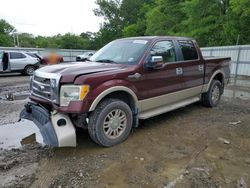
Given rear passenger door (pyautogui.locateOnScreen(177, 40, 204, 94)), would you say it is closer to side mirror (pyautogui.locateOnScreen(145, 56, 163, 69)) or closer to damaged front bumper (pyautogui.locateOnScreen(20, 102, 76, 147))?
side mirror (pyautogui.locateOnScreen(145, 56, 163, 69))

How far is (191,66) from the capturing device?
5449mm

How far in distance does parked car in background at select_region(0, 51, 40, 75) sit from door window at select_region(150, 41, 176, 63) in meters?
11.6

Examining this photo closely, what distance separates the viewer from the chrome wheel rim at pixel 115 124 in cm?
392

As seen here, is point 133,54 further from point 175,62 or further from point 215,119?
point 215,119

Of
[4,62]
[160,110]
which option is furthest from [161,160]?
[4,62]

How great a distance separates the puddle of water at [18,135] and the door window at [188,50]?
11.7ft

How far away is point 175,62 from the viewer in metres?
5.04

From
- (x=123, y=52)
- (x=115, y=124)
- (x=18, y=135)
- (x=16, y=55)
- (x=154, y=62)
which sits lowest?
(x=18, y=135)

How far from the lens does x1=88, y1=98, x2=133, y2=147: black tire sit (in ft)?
12.2

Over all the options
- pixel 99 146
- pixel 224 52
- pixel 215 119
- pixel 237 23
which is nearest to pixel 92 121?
pixel 99 146

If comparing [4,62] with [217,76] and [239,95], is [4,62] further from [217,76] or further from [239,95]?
[239,95]

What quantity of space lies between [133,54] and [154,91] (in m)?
0.82

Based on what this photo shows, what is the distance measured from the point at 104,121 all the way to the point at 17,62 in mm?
12548

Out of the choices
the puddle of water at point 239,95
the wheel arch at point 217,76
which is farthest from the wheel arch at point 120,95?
the puddle of water at point 239,95
